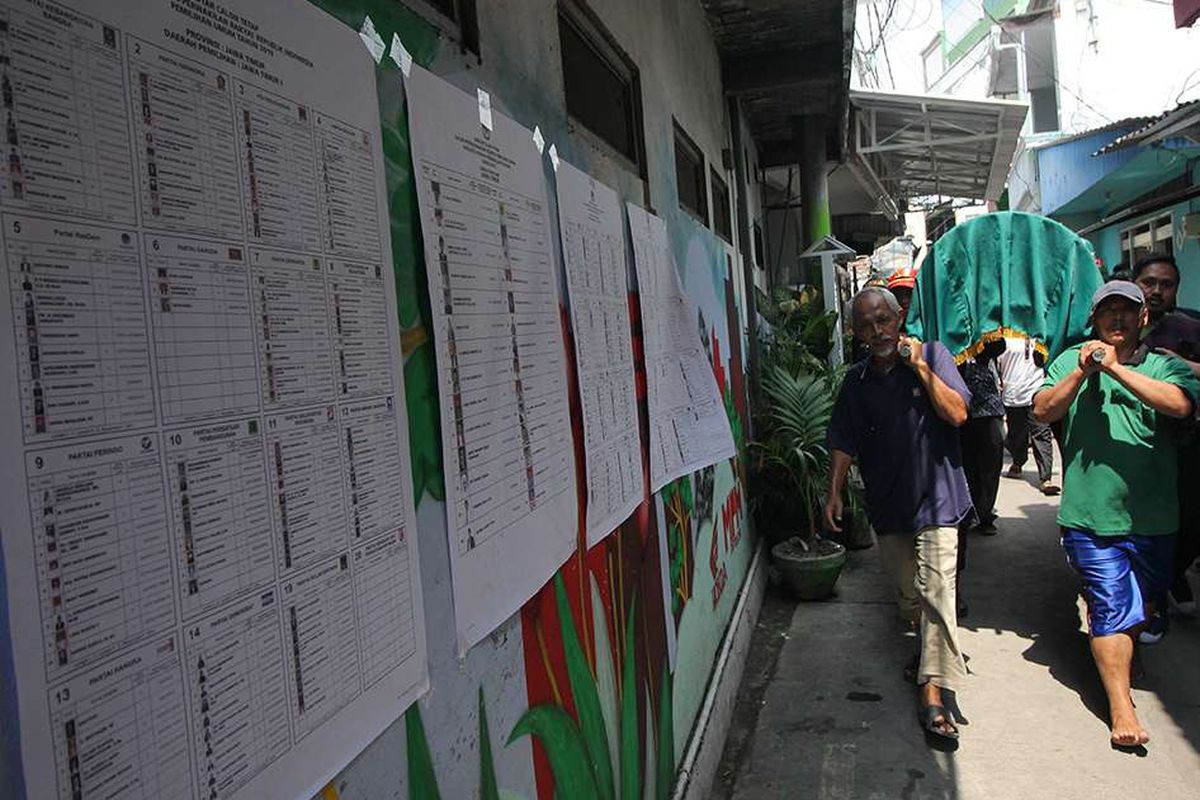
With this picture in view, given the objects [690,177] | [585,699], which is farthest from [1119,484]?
[585,699]

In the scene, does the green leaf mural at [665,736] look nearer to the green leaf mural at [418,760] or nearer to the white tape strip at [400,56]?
the green leaf mural at [418,760]

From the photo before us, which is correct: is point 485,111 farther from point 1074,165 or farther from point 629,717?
point 1074,165

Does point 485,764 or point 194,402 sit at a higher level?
point 194,402

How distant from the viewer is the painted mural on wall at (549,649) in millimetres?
1183

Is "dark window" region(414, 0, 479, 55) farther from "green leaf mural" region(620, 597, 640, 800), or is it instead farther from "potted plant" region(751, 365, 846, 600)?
"potted plant" region(751, 365, 846, 600)

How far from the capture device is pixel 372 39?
3.69ft

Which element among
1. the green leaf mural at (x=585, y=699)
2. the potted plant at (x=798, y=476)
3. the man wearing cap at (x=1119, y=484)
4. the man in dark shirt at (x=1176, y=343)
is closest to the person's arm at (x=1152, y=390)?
the man wearing cap at (x=1119, y=484)

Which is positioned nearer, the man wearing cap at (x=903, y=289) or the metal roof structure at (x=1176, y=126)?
the man wearing cap at (x=903, y=289)

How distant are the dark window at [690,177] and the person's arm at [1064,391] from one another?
6.00 ft

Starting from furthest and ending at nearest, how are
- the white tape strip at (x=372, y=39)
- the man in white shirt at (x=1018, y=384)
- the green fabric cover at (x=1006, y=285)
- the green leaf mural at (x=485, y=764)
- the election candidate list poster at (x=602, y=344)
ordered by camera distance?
the man in white shirt at (x=1018, y=384)
the green fabric cover at (x=1006, y=285)
the election candidate list poster at (x=602, y=344)
the green leaf mural at (x=485, y=764)
the white tape strip at (x=372, y=39)

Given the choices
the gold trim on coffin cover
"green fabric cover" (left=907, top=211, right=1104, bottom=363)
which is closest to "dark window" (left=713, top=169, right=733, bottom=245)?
"green fabric cover" (left=907, top=211, right=1104, bottom=363)

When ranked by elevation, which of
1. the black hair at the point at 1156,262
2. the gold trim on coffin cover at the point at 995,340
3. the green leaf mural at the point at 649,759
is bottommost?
the green leaf mural at the point at 649,759

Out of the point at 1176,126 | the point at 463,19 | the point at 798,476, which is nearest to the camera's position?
the point at 463,19

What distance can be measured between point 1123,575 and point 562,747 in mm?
2836
